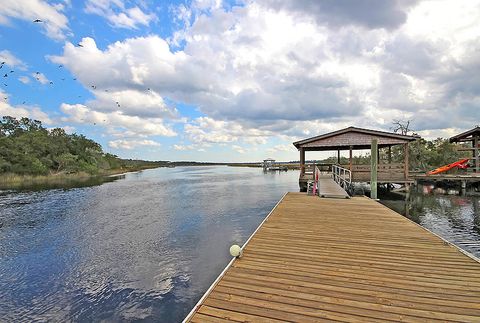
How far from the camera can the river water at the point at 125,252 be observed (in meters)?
6.02

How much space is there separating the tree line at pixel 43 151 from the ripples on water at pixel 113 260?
106 ft

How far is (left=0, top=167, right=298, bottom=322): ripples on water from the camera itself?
5.95 metres

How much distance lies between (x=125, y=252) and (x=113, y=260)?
709 millimetres

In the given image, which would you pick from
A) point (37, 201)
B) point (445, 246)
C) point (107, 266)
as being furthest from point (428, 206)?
point (37, 201)

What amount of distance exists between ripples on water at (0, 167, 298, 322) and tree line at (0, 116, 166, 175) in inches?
1267

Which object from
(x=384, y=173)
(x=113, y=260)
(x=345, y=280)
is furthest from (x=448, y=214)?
(x=113, y=260)

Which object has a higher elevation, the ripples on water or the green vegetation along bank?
the green vegetation along bank

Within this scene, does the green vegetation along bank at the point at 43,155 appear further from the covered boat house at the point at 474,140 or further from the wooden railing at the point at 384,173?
the covered boat house at the point at 474,140

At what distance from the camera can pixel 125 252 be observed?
370 inches

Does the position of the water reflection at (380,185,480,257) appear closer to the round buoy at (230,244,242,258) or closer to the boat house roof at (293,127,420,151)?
the boat house roof at (293,127,420,151)

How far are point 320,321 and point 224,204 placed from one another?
631 inches

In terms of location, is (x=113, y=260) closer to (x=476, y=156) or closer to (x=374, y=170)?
(x=374, y=170)

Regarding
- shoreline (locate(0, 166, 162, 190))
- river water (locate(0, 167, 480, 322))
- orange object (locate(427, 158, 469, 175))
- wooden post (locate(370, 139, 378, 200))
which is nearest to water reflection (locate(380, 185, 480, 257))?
river water (locate(0, 167, 480, 322))

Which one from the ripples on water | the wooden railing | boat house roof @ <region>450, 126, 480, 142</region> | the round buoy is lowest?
the ripples on water
